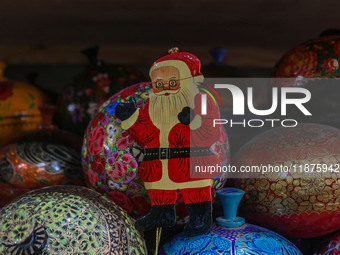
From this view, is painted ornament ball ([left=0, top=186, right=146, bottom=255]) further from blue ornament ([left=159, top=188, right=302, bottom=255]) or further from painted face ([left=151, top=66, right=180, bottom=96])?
painted face ([left=151, top=66, right=180, bottom=96])

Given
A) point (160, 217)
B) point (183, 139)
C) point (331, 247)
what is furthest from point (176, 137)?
point (331, 247)

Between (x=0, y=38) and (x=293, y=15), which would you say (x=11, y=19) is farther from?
(x=293, y=15)

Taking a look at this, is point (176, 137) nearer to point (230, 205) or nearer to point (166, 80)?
point (166, 80)

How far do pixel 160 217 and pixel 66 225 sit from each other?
0.14 meters

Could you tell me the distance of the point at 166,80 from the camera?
1.79 feet

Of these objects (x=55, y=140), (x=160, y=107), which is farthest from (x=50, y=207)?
(x=55, y=140)

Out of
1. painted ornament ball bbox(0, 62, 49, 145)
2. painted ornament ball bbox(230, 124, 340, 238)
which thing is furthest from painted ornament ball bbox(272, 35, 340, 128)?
painted ornament ball bbox(0, 62, 49, 145)

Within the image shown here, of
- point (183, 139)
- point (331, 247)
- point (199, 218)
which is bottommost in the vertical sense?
point (331, 247)

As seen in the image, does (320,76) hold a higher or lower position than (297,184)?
higher

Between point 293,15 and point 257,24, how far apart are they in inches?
4.6

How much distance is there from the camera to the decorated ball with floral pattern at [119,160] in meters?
0.63

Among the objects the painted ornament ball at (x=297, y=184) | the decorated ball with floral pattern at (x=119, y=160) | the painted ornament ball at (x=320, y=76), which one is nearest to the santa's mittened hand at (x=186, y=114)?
the decorated ball with floral pattern at (x=119, y=160)

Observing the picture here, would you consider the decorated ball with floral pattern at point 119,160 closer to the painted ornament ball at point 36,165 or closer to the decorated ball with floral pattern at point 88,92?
the painted ornament ball at point 36,165

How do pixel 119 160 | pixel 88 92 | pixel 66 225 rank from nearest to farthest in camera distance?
pixel 66 225
pixel 119 160
pixel 88 92
